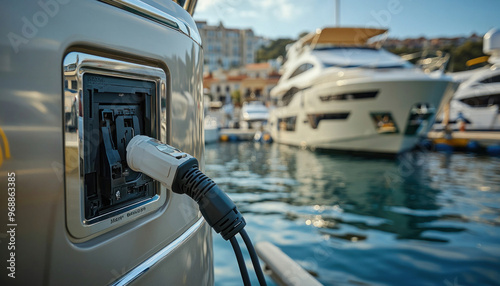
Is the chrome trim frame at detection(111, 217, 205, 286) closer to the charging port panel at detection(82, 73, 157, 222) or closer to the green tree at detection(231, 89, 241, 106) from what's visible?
the charging port panel at detection(82, 73, 157, 222)

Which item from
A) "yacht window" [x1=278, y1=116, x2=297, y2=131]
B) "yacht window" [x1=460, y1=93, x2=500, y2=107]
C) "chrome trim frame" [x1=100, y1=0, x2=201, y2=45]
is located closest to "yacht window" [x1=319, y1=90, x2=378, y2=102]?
"yacht window" [x1=278, y1=116, x2=297, y2=131]

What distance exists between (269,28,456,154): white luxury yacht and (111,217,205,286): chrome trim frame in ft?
32.6

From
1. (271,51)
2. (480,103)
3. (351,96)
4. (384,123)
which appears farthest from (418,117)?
(271,51)

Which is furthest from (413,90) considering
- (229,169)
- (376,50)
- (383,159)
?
(229,169)

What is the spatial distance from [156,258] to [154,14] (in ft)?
1.44

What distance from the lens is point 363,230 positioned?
3539 millimetres

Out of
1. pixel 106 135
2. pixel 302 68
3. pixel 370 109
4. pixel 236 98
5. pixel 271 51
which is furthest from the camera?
pixel 271 51

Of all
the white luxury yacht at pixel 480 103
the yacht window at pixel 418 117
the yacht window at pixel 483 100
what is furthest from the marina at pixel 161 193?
the yacht window at pixel 483 100

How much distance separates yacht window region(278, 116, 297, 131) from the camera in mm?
14244

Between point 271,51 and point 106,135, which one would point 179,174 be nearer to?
point 106,135

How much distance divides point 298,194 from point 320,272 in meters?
2.78

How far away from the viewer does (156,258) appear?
→ 62cm

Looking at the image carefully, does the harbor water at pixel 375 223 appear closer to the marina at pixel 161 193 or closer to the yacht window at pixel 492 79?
the marina at pixel 161 193

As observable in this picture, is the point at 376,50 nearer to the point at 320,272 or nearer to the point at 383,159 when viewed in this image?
the point at 383,159
